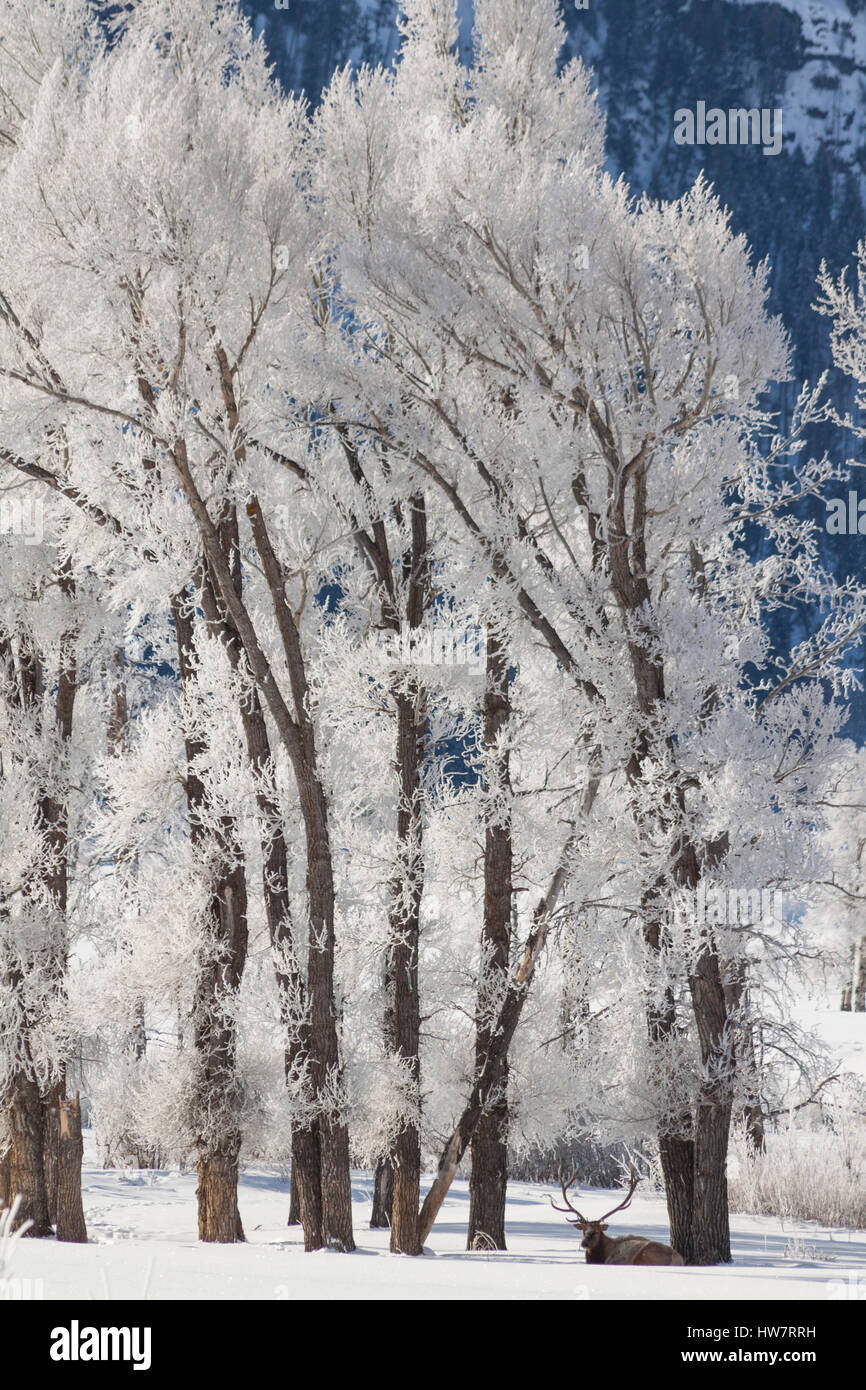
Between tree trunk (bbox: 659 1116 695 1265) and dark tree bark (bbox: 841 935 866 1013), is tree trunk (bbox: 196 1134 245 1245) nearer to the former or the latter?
tree trunk (bbox: 659 1116 695 1265)

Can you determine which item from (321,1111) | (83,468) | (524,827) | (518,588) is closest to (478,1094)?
(321,1111)

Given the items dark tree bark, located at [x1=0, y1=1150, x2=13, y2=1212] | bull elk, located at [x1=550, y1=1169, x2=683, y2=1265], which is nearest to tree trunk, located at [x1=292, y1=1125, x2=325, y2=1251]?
bull elk, located at [x1=550, y1=1169, x2=683, y2=1265]

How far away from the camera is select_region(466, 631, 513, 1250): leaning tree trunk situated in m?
9.62

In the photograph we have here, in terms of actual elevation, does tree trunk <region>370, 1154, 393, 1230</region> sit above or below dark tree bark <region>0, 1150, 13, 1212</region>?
below

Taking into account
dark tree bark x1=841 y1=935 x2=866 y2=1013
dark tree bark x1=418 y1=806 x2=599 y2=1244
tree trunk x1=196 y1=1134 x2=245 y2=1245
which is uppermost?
dark tree bark x1=418 y1=806 x2=599 y2=1244

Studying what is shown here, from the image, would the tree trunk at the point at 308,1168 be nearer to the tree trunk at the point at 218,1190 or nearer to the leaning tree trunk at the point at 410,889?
the tree trunk at the point at 218,1190

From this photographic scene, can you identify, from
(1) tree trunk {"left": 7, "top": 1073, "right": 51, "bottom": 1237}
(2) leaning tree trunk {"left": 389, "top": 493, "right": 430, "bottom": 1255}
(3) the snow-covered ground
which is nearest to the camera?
(3) the snow-covered ground

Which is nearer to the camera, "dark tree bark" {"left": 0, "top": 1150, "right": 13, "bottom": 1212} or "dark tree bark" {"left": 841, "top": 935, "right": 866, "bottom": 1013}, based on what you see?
"dark tree bark" {"left": 0, "top": 1150, "right": 13, "bottom": 1212}

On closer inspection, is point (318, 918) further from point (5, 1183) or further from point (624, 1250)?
point (5, 1183)

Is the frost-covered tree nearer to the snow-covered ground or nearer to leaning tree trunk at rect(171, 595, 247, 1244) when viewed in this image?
the snow-covered ground

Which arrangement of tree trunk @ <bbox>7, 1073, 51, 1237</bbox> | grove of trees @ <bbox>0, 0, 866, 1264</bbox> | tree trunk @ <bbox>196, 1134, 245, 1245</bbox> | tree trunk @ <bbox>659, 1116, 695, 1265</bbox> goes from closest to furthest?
1. grove of trees @ <bbox>0, 0, 866, 1264</bbox>
2. tree trunk @ <bbox>659, 1116, 695, 1265</bbox>
3. tree trunk @ <bbox>196, 1134, 245, 1245</bbox>
4. tree trunk @ <bbox>7, 1073, 51, 1237</bbox>

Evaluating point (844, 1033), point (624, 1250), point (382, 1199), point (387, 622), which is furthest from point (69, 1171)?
point (844, 1033)

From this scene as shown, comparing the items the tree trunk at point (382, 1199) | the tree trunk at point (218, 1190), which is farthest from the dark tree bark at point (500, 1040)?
the tree trunk at point (382, 1199)

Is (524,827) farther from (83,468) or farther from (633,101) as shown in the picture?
(633,101)
